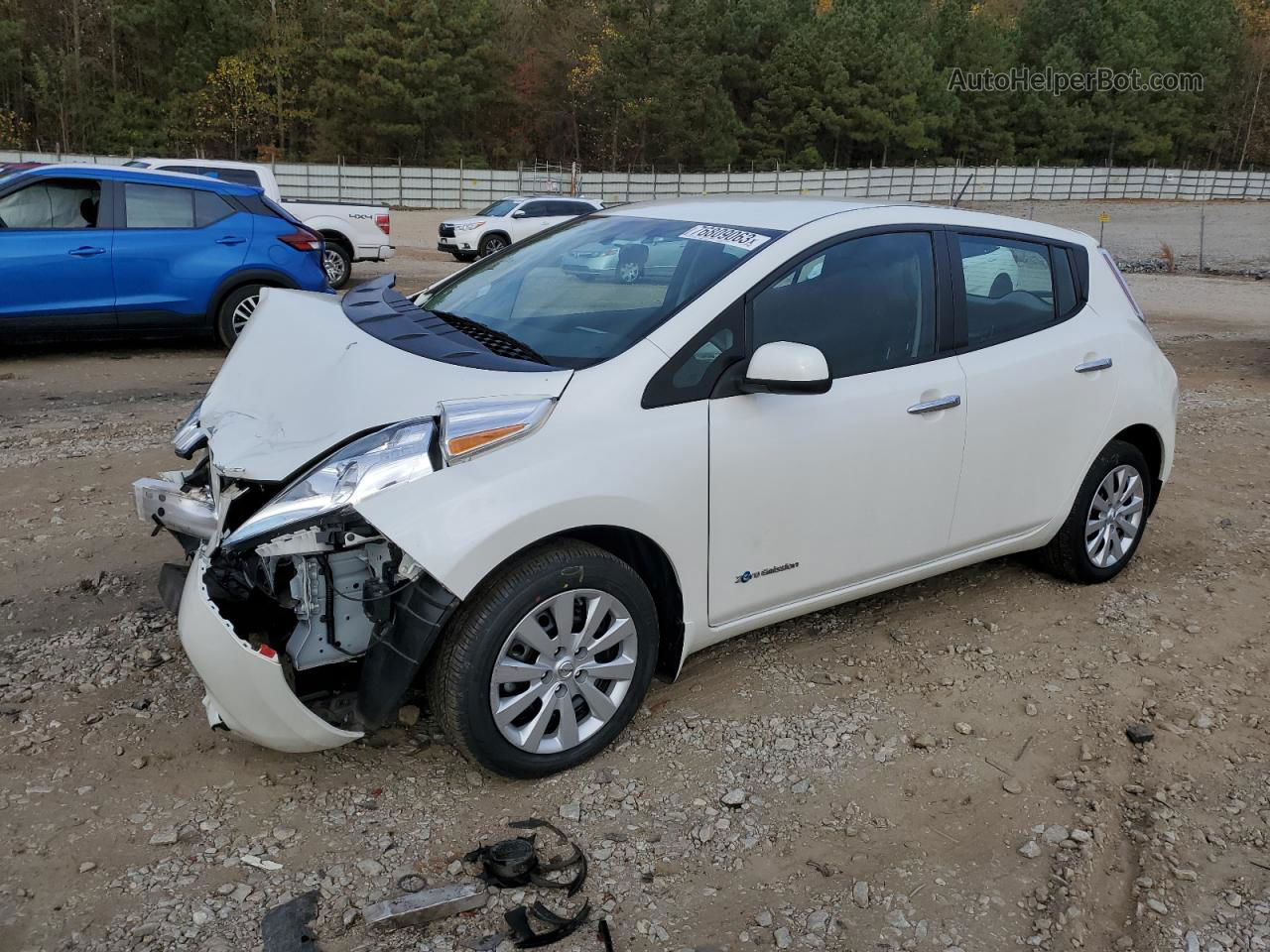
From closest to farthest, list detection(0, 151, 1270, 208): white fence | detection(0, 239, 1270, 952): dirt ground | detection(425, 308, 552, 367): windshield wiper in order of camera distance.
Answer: detection(0, 239, 1270, 952): dirt ground
detection(425, 308, 552, 367): windshield wiper
detection(0, 151, 1270, 208): white fence

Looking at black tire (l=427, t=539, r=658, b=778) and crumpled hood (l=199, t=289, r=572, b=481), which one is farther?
crumpled hood (l=199, t=289, r=572, b=481)

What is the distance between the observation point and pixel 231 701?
9.20 ft

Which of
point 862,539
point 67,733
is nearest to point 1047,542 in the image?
point 862,539

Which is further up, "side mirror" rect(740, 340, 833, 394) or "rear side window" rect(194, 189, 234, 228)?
"rear side window" rect(194, 189, 234, 228)

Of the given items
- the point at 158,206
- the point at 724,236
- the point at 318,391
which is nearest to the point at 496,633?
the point at 318,391

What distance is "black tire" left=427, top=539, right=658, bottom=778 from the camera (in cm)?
287

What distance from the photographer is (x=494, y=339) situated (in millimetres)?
3506

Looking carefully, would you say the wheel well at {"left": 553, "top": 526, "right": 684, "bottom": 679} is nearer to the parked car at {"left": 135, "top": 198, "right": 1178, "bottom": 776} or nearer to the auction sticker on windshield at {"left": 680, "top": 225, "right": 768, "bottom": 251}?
the parked car at {"left": 135, "top": 198, "right": 1178, "bottom": 776}

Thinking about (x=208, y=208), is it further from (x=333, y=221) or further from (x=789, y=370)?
(x=789, y=370)

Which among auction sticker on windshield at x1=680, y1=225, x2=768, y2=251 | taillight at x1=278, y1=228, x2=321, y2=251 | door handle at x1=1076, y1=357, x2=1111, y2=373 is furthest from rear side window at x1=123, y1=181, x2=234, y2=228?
door handle at x1=1076, y1=357, x2=1111, y2=373

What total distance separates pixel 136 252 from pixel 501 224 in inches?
516

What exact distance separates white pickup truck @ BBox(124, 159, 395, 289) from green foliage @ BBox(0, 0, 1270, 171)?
3968cm

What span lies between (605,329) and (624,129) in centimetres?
6151

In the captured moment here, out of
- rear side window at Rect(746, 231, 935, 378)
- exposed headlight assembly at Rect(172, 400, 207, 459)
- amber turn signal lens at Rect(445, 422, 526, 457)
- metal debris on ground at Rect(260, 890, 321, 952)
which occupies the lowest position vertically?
metal debris on ground at Rect(260, 890, 321, 952)
